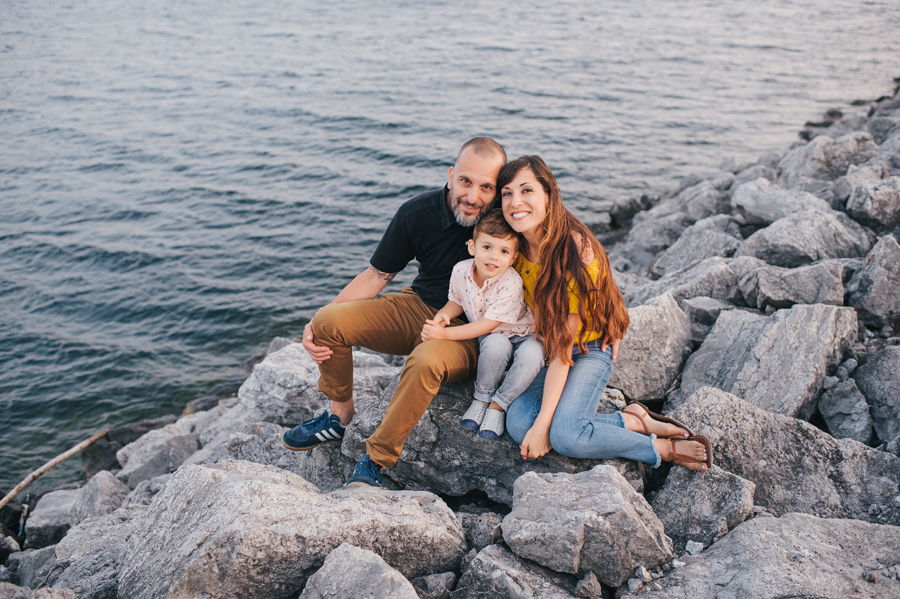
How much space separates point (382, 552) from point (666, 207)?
12.8 meters

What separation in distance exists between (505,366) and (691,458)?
1.63 metres

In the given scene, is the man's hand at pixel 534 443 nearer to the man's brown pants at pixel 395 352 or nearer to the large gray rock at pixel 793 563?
the man's brown pants at pixel 395 352

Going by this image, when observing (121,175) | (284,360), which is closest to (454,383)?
(284,360)

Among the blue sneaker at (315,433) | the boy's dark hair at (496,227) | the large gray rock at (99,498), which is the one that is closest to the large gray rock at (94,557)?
the large gray rock at (99,498)

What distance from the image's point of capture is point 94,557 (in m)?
4.46

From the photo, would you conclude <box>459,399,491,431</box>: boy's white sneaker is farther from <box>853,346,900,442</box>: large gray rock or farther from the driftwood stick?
the driftwood stick

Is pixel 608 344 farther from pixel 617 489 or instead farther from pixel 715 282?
pixel 715 282

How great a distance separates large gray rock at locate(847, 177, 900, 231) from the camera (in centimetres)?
791

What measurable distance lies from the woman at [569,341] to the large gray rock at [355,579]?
1618mm

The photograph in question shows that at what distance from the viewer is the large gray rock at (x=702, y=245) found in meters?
8.93

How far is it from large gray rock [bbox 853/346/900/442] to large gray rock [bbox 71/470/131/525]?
833cm

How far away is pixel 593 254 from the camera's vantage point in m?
4.62

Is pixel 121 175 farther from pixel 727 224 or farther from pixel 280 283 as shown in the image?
pixel 727 224

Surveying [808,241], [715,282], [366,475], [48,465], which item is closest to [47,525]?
[48,465]
